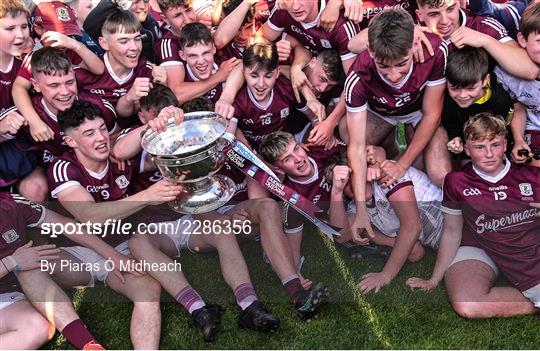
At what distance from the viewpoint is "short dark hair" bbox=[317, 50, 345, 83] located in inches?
171

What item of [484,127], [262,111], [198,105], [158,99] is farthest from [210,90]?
[484,127]

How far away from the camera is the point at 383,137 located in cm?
442

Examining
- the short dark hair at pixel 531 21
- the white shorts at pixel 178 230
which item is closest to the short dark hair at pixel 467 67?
the short dark hair at pixel 531 21

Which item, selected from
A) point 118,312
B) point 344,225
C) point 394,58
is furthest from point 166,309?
point 394,58

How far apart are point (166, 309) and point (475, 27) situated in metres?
2.67

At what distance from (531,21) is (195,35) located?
2.15 meters

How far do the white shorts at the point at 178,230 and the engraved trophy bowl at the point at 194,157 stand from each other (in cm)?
32

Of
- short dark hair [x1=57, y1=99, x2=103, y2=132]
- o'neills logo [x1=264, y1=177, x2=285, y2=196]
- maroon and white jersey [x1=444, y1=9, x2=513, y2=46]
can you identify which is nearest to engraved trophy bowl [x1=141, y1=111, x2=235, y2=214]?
o'neills logo [x1=264, y1=177, x2=285, y2=196]

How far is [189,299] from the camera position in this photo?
368 cm

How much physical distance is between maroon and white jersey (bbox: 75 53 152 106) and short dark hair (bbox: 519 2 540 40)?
8.56ft

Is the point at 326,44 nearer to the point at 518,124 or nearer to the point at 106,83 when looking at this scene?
the point at 518,124

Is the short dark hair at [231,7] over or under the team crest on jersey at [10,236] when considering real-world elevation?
over

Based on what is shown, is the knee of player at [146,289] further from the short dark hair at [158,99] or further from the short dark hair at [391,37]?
the short dark hair at [391,37]

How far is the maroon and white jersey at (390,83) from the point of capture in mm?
3920
